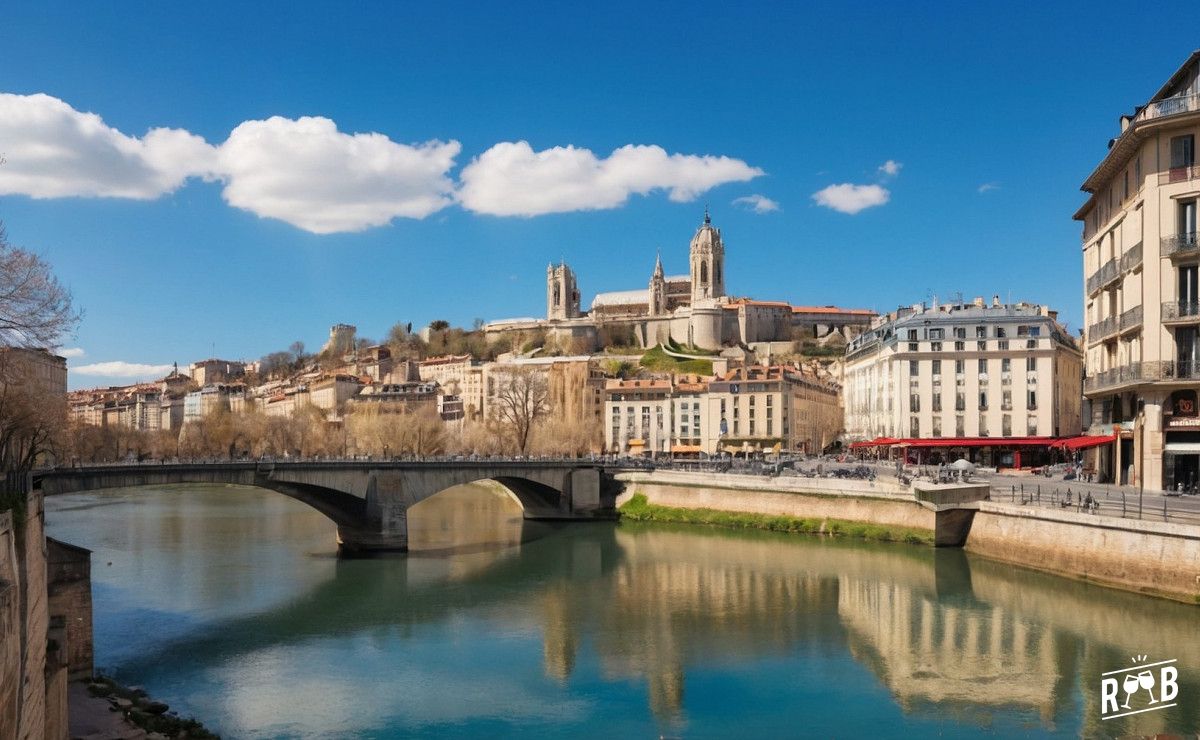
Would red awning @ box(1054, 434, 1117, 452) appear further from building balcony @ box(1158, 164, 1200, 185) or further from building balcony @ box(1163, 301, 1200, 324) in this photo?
building balcony @ box(1158, 164, 1200, 185)

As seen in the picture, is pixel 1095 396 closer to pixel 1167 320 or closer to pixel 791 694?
pixel 1167 320

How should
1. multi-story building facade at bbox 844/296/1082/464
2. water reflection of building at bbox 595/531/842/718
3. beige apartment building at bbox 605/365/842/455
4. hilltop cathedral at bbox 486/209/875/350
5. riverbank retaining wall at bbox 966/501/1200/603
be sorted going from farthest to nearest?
hilltop cathedral at bbox 486/209/875/350
beige apartment building at bbox 605/365/842/455
multi-story building facade at bbox 844/296/1082/464
riverbank retaining wall at bbox 966/501/1200/603
water reflection of building at bbox 595/531/842/718

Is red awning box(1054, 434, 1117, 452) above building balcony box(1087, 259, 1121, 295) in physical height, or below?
below

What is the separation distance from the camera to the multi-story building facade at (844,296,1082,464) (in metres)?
48.0

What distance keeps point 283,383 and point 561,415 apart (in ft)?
255

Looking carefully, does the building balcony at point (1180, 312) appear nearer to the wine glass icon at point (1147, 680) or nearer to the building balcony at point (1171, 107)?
the building balcony at point (1171, 107)

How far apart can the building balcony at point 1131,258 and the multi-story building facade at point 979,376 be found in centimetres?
1898

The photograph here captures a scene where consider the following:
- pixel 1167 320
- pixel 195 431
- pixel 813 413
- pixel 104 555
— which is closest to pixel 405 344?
pixel 195 431

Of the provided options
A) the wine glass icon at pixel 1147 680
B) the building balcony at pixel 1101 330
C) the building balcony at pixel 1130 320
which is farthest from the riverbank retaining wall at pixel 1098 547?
the building balcony at pixel 1101 330

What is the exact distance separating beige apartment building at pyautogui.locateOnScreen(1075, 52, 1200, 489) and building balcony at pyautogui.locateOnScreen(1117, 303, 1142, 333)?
0.11 ft

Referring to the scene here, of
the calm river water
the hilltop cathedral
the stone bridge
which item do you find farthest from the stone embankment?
the hilltop cathedral

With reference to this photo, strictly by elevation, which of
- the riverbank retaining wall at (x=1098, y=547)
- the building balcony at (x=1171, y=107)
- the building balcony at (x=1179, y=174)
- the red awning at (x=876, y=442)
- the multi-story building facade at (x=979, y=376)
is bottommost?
the riverbank retaining wall at (x=1098, y=547)

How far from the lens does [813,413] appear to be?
75.2 metres

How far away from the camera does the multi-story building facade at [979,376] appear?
48000mm
